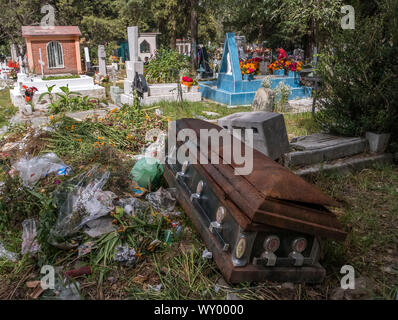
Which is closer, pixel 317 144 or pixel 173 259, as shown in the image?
pixel 173 259

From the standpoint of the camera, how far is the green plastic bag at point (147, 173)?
4.08 m

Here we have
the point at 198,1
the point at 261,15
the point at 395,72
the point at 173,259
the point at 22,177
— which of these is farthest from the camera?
the point at 261,15

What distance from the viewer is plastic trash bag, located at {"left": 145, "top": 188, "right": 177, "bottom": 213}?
3582mm

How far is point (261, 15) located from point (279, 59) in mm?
7231

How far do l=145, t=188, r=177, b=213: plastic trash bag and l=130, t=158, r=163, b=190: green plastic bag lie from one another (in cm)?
36

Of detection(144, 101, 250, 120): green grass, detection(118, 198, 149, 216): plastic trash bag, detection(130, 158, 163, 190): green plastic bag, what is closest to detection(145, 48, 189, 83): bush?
detection(144, 101, 250, 120): green grass

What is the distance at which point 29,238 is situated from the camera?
304cm

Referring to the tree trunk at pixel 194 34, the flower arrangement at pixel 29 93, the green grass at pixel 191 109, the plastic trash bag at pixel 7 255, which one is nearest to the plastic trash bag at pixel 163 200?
the plastic trash bag at pixel 7 255

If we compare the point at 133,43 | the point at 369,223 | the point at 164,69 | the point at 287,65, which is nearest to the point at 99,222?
the point at 369,223

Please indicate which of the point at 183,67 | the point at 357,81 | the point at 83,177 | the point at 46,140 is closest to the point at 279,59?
the point at 183,67

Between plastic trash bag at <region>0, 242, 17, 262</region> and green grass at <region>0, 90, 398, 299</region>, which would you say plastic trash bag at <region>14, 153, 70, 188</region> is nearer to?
green grass at <region>0, 90, 398, 299</region>

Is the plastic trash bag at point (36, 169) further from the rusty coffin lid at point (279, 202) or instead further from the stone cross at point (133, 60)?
the stone cross at point (133, 60)
